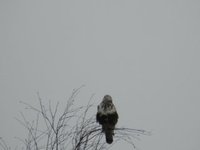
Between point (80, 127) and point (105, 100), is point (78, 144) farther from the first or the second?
point (105, 100)

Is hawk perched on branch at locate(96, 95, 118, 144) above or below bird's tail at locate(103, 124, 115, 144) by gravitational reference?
above

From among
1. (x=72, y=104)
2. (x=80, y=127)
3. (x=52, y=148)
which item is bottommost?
(x=52, y=148)

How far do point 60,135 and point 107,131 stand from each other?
1051 millimetres

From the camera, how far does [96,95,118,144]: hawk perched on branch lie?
5.79m

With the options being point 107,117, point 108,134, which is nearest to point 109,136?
point 108,134

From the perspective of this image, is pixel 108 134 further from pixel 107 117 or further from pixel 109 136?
pixel 107 117

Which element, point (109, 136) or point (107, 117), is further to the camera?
point (107, 117)

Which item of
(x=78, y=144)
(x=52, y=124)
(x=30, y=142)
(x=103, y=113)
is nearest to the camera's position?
(x=78, y=144)

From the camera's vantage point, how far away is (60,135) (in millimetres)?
5094

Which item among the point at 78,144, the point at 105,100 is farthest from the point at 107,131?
the point at 78,144

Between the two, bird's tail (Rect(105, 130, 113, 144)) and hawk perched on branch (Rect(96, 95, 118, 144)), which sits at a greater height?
hawk perched on branch (Rect(96, 95, 118, 144))

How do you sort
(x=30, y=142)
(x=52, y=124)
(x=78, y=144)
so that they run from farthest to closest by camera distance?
(x=30, y=142) → (x=52, y=124) → (x=78, y=144)

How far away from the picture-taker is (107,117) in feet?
19.8

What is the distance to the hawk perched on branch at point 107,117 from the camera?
5.79 metres
